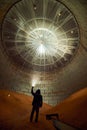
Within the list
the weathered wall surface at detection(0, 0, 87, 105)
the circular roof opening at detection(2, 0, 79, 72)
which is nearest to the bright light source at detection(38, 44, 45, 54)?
the circular roof opening at detection(2, 0, 79, 72)

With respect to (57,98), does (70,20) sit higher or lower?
higher

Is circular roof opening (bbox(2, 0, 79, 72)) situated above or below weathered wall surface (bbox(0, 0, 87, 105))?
above

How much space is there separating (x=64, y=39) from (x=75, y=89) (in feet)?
13.3

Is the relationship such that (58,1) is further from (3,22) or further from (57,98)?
(57,98)

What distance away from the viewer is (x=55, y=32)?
1462 cm

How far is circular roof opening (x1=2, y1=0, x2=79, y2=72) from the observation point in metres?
12.9

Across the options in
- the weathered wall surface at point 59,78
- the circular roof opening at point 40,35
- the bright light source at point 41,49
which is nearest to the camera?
the circular roof opening at point 40,35

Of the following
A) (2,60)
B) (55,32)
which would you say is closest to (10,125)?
(2,60)

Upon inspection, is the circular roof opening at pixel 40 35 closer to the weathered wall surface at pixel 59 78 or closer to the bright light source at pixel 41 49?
the bright light source at pixel 41 49

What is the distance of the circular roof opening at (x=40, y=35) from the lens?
42.2ft

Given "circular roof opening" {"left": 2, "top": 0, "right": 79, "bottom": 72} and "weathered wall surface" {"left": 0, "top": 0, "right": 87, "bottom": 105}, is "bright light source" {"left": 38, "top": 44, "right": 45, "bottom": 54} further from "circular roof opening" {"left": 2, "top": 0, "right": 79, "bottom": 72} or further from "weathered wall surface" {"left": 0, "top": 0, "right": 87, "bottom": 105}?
"weathered wall surface" {"left": 0, "top": 0, "right": 87, "bottom": 105}

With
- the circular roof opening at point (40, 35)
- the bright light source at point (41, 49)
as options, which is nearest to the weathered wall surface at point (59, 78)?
the circular roof opening at point (40, 35)

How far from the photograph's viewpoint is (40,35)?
49.8 feet

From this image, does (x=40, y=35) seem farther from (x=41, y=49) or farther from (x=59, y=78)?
(x=59, y=78)
